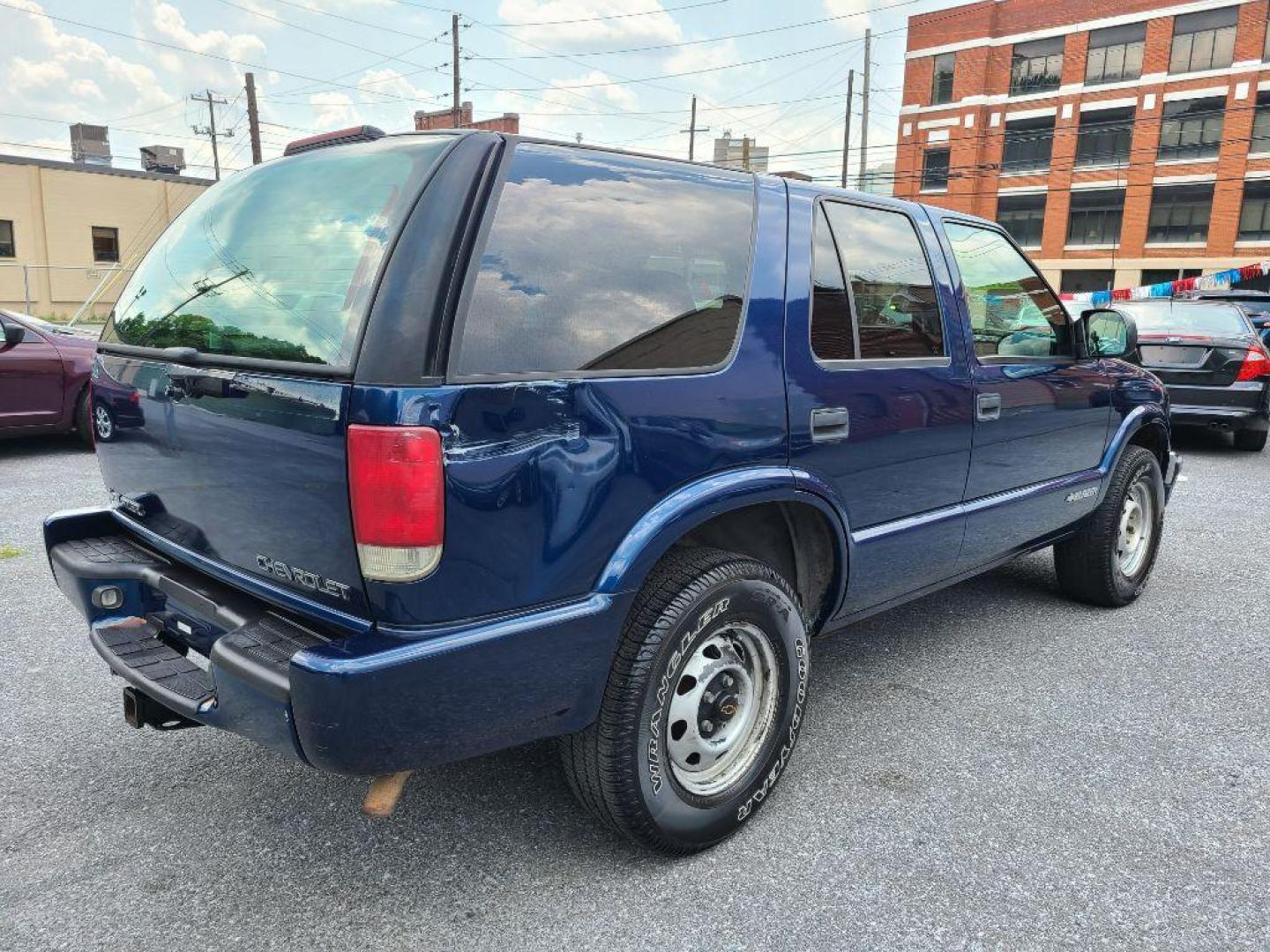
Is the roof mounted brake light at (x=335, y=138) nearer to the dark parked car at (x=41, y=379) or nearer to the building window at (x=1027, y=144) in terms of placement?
the dark parked car at (x=41, y=379)

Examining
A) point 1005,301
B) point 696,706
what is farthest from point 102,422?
point 1005,301

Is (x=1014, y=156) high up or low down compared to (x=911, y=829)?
up

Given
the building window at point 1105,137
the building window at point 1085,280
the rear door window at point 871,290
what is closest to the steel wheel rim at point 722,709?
the rear door window at point 871,290

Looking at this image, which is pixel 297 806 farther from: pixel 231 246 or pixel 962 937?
pixel 962 937

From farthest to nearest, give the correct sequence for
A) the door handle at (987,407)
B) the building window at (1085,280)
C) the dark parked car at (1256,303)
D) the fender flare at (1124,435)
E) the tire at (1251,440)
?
the building window at (1085,280) → the dark parked car at (1256,303) → the tire at (1251,440) → the fender flare at (1124,435) → the door handle at (987,407)

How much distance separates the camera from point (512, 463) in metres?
2.03

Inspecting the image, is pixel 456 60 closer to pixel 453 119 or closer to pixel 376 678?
pixel 453 119

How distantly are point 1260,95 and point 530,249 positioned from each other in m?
46.7

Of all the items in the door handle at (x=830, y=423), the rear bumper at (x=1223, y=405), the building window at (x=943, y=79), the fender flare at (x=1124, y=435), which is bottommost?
the rear bumper at (x=1223, y=405)

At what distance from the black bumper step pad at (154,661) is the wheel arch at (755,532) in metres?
1.03

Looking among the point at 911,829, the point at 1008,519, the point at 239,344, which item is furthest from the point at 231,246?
the point at 1008,519

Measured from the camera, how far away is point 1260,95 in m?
38.0

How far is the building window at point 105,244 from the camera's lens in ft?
107

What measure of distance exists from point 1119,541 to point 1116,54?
45.8m
